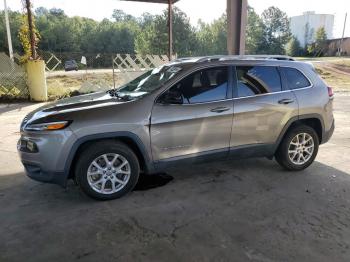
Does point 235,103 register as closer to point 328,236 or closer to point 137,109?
point 137,109

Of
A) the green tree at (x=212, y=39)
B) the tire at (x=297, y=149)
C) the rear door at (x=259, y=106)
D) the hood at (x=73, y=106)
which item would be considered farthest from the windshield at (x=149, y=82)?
the green tree at (x=212, y=39)

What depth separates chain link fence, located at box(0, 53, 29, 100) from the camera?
11.8 metres

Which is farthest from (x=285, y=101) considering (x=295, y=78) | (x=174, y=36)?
(x=174, y=36)

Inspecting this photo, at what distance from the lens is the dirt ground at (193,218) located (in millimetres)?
2986

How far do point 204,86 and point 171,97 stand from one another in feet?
1.70

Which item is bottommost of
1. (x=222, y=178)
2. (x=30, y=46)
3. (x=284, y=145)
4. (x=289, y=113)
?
(x=222, y=178)

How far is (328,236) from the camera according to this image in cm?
322

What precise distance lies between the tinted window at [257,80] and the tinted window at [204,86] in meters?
0.25

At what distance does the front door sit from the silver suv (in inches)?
0.5

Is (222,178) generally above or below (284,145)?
below

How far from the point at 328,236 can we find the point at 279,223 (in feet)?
1.53

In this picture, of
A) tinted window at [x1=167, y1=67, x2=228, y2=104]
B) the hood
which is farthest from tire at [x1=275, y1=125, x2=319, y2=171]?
the hood

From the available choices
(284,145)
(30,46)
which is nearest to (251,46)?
(30,46)

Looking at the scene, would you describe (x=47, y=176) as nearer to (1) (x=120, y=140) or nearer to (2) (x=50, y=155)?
(2) (x=50, y=155)
